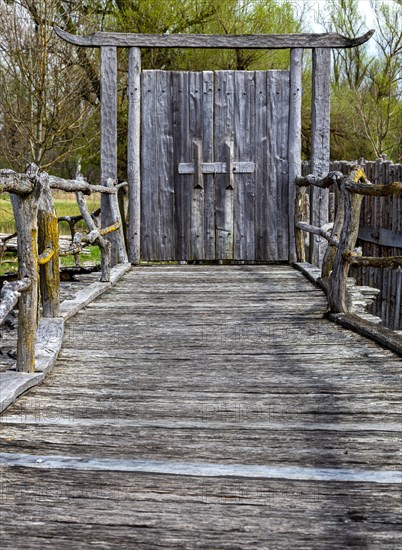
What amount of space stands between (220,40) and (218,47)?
0.08 meters

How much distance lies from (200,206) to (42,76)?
5755 mm

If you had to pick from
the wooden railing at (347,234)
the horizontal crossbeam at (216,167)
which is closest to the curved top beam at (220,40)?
the horizontal crossbeam at (216,167)

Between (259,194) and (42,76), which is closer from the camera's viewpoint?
(259,194)

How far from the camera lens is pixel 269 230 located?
10023 millimetres

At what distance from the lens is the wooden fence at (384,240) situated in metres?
11.7

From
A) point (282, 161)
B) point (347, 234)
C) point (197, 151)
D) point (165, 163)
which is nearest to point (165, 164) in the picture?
point (165, 163)

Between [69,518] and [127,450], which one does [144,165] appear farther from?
[69,518]

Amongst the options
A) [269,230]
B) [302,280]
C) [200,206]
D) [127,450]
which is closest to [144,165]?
[200,206]

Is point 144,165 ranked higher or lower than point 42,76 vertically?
lower

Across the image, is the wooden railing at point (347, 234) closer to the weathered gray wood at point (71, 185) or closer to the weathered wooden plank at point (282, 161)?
the weathered gray wood at point (71, 185)

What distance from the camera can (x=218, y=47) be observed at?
31.6 feet

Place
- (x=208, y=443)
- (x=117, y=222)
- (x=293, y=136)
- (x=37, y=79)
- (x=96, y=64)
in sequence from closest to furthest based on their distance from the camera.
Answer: (x=208, y=443), (x=117, y=222), (x=293, y=136), (x=37, y=79), (x=96, y=64)

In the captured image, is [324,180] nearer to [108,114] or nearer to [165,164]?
[165,164]

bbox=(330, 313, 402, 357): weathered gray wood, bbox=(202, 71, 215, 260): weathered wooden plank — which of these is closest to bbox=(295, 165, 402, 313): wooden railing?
bbox=(330, 313, 402, 357): weathered gray wood
